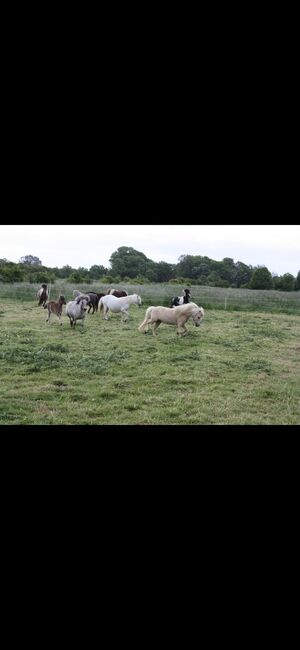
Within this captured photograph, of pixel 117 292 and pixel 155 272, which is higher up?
pixel 155 272

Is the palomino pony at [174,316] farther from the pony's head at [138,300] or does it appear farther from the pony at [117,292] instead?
the pony at [117,292]

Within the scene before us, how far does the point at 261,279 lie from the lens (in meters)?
4.35

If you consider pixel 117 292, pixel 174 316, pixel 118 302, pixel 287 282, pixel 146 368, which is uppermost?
pixel 287 282

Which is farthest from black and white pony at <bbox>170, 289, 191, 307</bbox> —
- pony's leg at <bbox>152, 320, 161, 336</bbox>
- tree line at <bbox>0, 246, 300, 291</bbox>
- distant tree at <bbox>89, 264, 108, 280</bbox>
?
distant tree at <bbox>89, 264, 108, 280</bbox>

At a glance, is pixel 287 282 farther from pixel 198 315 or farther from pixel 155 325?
pixel 155 325

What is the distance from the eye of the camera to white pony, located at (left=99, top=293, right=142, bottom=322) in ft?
16.4

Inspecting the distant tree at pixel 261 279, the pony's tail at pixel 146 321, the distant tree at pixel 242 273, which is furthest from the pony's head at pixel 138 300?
the distant tree at pixel 261 279

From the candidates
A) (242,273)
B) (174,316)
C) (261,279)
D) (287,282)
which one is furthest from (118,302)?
(287,282)

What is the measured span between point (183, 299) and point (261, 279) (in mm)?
986

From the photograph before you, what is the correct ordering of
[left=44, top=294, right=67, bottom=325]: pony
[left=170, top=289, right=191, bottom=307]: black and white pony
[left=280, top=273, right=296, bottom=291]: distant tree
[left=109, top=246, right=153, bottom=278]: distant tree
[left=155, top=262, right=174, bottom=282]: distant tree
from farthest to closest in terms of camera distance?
1. [left=44, top=294, right=67, bottom=325]: pony
2. [left=170, top=289, right=191, bottom=307]: black and white pony
3. [left=155, top=262, right=174, bottom=282]: distant tree
4. [left=109, top=246, right=153, bottom=278]: distant tree
5. [left=280, top=273, right=296, bottom=291]: distant tree

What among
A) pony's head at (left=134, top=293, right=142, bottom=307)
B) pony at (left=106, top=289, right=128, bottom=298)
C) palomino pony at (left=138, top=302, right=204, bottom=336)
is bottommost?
palomino pony at (left=138, top=302, right=204, bottom=336)

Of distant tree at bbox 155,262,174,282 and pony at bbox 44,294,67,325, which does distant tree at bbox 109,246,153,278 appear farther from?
pony at bbox 44,294,67,325

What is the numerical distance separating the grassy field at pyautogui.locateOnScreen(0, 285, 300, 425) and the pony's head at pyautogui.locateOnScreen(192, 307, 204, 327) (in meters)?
0.09
